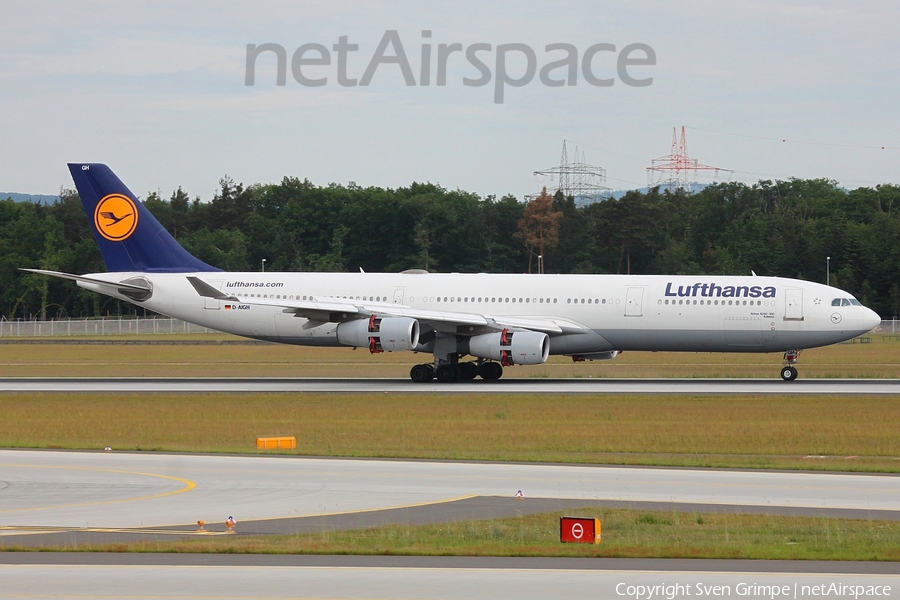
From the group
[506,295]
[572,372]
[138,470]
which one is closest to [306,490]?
[138,470]

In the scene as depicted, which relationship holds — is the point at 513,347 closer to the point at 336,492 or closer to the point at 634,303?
→ the point at 634,303

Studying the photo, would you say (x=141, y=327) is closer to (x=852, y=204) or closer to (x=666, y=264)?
(x=666, y=264)

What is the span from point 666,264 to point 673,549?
339 ft

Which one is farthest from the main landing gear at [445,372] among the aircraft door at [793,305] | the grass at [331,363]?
the aircraft door at [793,305]

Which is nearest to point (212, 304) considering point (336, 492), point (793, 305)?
point (793, 305)

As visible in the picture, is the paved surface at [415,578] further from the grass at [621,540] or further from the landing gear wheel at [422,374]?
the landing gear wheel at [422,374]

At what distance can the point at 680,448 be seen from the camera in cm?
2581

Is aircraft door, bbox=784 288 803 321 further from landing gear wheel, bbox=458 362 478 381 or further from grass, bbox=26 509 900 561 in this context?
grass, bbox=26 509 900 561

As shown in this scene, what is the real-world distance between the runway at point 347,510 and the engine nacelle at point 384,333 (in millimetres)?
18595

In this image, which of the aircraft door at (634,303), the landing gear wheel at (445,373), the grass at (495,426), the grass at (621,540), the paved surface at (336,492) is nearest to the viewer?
the grass at (621,540)

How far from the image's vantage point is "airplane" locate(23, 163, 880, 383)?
43.7 m

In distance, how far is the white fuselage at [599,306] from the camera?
43.9 metres

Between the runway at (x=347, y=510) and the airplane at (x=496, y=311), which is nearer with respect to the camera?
the runway at (x=347, y=510)

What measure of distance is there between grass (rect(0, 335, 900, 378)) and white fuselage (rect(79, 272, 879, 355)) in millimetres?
3989
